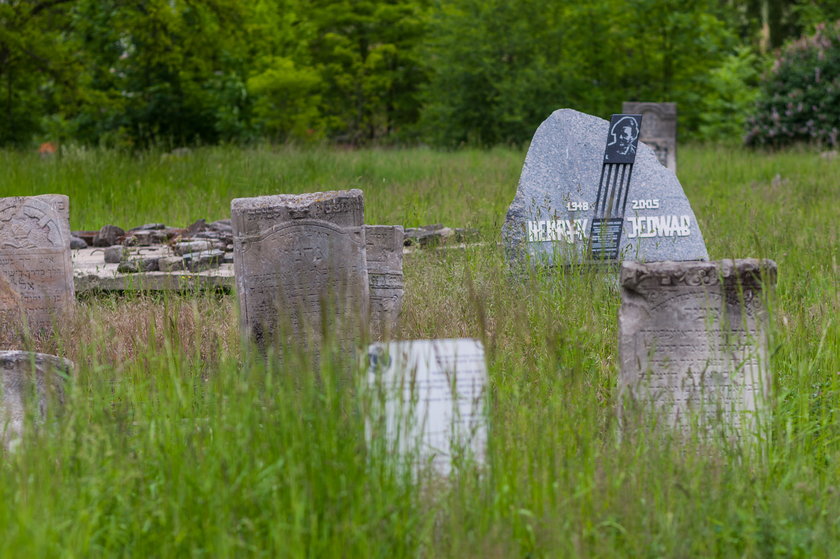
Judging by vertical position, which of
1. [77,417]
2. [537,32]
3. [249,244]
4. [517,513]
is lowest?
[517,513]

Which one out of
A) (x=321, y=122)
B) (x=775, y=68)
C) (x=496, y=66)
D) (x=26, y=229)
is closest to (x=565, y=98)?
(x=496, y=66)

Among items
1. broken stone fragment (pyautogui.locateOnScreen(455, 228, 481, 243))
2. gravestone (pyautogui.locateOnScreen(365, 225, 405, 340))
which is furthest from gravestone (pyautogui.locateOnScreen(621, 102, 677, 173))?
gravestone (pyautogui.locateOnScreen(365, 225, 405, 340))

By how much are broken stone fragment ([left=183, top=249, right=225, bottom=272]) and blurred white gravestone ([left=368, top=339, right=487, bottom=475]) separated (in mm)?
4588

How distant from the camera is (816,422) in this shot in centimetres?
412

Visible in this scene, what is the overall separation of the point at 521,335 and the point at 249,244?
5.40ft

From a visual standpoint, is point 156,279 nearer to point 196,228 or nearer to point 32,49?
point 196,228

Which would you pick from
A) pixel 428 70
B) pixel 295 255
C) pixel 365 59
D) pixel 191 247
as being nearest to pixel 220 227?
pixel 191 247

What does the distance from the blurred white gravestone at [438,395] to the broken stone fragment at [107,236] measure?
6.90 m

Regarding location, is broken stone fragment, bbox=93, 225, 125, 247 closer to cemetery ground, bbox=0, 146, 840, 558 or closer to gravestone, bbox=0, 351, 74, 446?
cemetery ground, bbox=0, 146, 840, 558

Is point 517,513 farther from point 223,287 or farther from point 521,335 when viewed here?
point 223,287

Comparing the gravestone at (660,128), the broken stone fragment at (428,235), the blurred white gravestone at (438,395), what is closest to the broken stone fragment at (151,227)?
the broken stone fragment at (428,235)

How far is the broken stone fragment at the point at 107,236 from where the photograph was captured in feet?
31.6

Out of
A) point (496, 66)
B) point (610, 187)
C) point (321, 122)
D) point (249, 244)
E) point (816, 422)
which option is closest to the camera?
point (816, 422)

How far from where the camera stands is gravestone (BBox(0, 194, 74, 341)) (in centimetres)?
627
